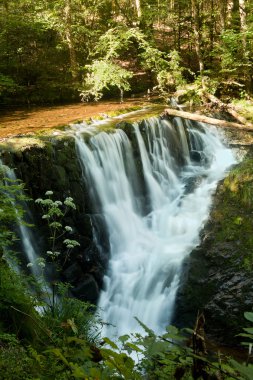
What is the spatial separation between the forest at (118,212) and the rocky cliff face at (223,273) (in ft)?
0.07

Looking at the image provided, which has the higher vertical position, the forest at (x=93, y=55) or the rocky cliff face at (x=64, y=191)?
the forest at (x=93, y=55)

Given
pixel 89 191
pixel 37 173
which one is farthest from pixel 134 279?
pixel 37 173

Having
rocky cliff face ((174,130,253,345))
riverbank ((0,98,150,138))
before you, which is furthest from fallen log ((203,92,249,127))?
rocky cliff face ((174,130,253,345))

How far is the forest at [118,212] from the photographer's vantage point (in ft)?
10.9

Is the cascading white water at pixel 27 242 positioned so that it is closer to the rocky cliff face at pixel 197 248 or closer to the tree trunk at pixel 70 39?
the rocky cliff face at pixel 197 248

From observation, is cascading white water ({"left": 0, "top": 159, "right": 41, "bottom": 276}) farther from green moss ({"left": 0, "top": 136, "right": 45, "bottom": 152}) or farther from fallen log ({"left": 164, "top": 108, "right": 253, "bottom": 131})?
fallen log ({"left": 164, "top": 108, "right": 253, "bottom": 131})

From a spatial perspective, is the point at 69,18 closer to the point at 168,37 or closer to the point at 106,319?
the point at 168,37

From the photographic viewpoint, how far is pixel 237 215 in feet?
24.6

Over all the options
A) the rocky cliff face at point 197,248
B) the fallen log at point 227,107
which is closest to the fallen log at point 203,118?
the fallen log at point 227,107

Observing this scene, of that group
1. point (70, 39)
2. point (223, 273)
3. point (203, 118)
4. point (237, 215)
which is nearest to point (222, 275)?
point (223, 273)

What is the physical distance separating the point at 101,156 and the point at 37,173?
7.04 feet

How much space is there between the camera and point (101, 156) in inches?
357

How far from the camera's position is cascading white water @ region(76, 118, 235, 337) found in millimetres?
7113

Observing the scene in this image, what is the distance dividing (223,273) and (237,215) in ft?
4.75
